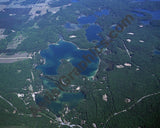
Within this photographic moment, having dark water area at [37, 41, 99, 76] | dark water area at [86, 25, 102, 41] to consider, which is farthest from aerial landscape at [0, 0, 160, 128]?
dark water area at [86, 25, 102, 41]


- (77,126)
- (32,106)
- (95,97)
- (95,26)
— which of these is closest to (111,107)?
(95,97)

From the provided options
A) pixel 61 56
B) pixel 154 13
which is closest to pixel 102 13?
pixel 154 13

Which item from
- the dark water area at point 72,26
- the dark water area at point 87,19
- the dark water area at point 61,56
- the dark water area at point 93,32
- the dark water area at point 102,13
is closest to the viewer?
the dark water area at point 61,56

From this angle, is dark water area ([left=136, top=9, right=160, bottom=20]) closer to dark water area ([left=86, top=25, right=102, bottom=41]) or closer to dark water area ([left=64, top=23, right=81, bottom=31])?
dark water area ([left=86, top=25, right=102, bottom=41])

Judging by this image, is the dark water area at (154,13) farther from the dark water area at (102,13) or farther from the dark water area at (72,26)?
the dark water area at (72,26)

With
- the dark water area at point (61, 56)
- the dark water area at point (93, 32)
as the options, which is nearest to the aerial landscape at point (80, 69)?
the dark water area at point (61, 56)

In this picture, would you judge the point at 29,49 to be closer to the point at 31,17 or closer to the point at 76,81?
the point at 76,81

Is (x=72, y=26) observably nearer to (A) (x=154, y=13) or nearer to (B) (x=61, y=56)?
(B) (x=61, y=56)
